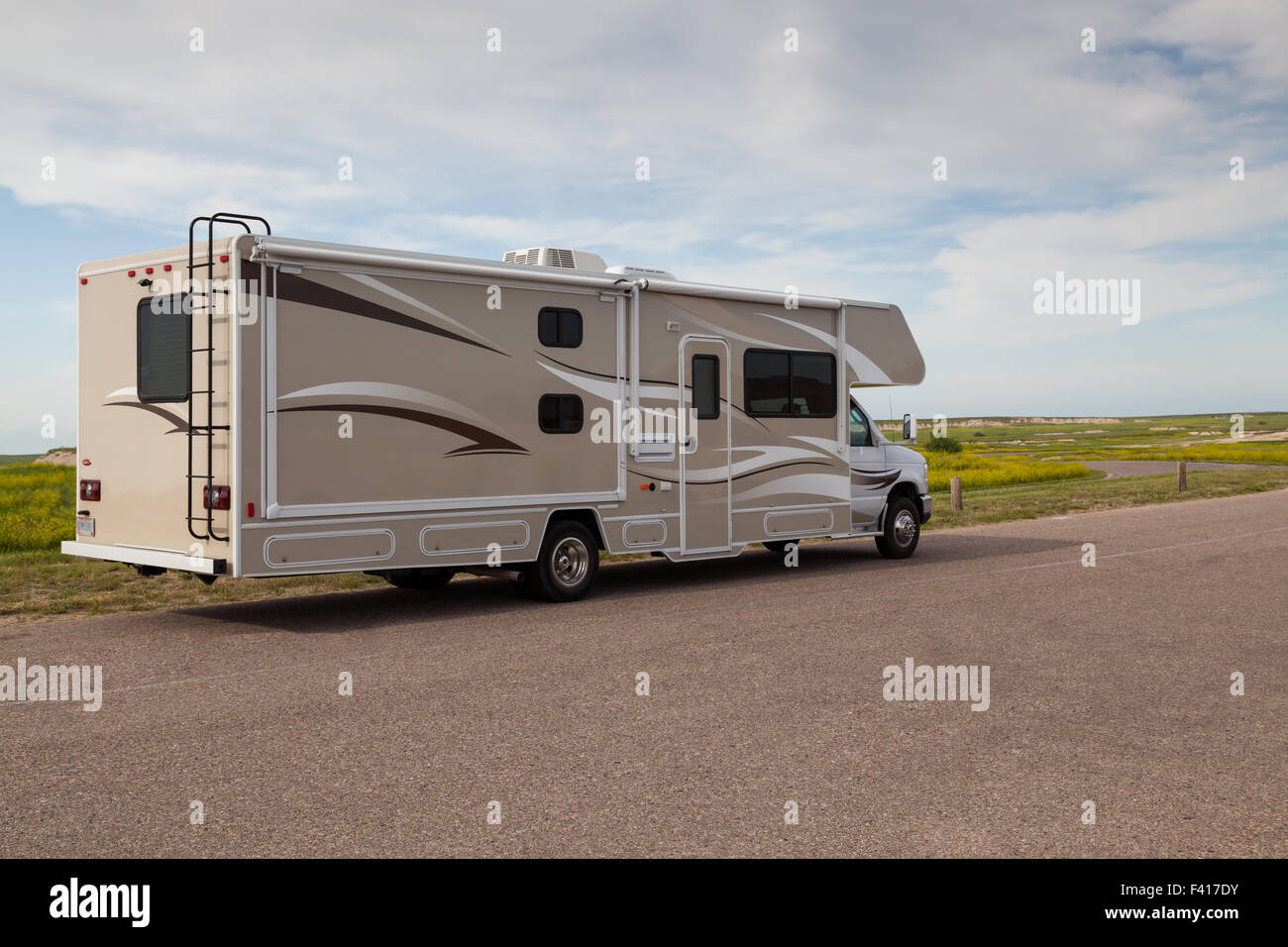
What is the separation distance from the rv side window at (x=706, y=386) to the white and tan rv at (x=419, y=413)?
1.0 inches

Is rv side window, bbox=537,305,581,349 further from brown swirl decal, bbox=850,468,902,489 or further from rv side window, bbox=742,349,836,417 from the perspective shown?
brown swirl decal, bbox=850,468,902,489

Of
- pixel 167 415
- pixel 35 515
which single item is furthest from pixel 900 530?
pixel 35 515

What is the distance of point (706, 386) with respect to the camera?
38.9 ft

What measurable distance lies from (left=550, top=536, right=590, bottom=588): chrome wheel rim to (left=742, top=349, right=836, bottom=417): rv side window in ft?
8.82

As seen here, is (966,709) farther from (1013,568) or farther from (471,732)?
(1013,568)

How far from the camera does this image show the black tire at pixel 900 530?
1429cm

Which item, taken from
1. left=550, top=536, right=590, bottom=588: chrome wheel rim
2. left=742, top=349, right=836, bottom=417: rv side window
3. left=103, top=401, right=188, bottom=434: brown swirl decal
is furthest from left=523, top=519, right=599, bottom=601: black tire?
left=103, top=401, right=188, bottom=434: brown swirl decal

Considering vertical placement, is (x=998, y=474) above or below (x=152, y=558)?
above

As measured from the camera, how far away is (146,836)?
171 inches

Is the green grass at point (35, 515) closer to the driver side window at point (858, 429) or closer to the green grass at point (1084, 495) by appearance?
the driver side window at point (858, 429)

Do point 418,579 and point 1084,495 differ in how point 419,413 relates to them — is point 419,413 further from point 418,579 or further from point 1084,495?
point 1084,495

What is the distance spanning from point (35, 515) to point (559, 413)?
1238 cm

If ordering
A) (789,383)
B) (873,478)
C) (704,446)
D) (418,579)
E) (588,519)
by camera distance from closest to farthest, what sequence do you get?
(588,519) → (418,579) → (704,446) → (789,383) → (873,478)

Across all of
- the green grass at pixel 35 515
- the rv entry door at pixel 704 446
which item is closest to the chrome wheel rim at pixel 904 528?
the rv entry door at pixel 704 446
